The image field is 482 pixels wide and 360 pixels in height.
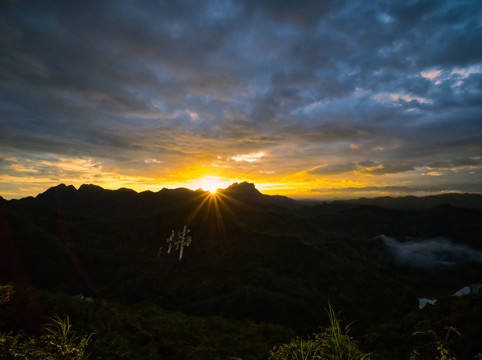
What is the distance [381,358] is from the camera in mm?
15766

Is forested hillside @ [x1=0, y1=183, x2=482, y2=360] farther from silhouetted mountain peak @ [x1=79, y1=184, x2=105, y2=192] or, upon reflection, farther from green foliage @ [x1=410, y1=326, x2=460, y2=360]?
silhouetted mountain peak @ [x1=79, y1=184, x2=105, y2=192]

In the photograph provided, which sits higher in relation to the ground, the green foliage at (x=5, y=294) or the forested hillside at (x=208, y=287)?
the green foliage at (x=5, y=294)

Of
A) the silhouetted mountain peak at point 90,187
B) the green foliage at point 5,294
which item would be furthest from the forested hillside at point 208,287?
the silhouetted mountain peak at point 90,187

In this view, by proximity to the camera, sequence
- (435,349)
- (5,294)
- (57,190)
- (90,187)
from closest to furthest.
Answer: (5,294) < (435,349) < (57,190) < (90,187)

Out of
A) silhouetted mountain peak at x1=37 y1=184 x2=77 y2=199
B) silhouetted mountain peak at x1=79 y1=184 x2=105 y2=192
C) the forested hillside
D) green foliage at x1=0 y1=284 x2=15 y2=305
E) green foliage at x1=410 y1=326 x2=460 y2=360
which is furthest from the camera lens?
silhouetted mountain peak at x1=79 y1=184 x2=105 y2=192

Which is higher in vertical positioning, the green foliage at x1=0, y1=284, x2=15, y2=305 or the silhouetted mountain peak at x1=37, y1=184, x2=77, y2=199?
the silhouetted mountain peak at x1=37, y1=184, x2=77, y2=199

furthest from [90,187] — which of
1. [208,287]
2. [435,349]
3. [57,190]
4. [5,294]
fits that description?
[435,349]

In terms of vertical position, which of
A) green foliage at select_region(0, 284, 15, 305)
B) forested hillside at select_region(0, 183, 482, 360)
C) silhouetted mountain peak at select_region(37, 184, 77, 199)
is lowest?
forested hillside at select_region(0, 183, 482, 360)

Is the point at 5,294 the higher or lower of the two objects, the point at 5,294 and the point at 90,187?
the lower

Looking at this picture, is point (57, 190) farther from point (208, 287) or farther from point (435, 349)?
point (435, 349)

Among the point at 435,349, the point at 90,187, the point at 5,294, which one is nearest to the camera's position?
the point at 5,294

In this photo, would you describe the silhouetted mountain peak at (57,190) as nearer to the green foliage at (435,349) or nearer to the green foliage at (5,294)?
the green foliage at (5,294)

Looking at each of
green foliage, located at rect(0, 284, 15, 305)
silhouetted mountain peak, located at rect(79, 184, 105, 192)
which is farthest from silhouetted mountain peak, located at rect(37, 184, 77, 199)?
green foliage, located at rect(0, 284, 15, 305)

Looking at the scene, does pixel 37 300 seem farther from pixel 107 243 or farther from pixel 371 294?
pixel 371 294
